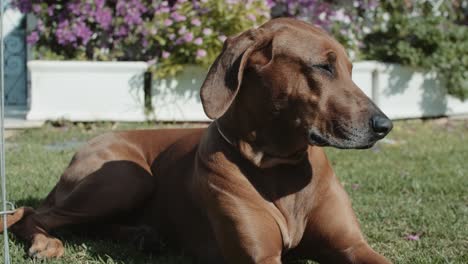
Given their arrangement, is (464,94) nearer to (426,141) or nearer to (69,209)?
(426,141)

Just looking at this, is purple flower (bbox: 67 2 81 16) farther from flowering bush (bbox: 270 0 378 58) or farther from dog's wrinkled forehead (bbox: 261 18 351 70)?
dog's wrinkled forehead (bbox: 261 18 351 70)

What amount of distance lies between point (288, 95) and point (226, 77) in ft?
0.92

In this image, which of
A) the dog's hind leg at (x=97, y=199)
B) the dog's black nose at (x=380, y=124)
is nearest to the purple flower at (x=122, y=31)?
the dog's hind leg at (x=97, y=199)

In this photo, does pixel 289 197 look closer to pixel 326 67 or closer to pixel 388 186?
pixel 326 67

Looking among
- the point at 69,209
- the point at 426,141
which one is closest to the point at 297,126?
the point at 69,209

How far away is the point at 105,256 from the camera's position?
137 inches

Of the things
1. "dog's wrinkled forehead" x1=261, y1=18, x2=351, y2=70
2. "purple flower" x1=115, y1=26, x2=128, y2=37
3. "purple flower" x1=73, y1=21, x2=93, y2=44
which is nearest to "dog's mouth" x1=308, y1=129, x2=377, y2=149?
"dog's wrinkled forehead" x1=261, y1=18, x2=351, y2=70

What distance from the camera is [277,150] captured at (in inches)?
120

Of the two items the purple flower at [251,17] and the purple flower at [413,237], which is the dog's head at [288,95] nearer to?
the purple flower at [413,237]

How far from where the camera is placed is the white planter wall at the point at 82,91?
8.01 m

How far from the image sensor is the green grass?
3551 millimetres

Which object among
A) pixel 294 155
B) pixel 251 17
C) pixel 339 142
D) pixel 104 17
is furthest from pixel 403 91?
pixel 339 142

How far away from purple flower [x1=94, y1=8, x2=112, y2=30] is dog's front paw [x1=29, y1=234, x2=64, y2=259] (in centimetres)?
501

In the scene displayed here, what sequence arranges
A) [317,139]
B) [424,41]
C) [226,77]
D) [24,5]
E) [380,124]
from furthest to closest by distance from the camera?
[424,41], [24,5], [226,77], [317,139], [380,124]
